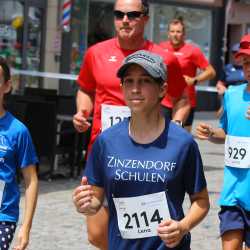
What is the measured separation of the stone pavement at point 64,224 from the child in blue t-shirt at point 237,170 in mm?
2050

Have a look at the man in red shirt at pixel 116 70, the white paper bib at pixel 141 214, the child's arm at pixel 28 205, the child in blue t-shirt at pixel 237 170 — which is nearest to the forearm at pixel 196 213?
the white paper bib at pixel 141 214

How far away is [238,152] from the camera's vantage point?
5.18m

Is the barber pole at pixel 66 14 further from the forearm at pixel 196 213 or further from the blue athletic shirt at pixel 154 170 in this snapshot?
the forearm at pixel 196 213

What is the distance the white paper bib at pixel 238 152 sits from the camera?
5156 millimetres

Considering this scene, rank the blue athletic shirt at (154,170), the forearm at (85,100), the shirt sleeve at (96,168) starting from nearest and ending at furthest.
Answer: the blue athletic shirt at (154,170)
the shirt sleeve at (96,168)
the forearm at (85,100)

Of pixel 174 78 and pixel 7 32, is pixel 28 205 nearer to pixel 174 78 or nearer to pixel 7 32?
pixel 174 78

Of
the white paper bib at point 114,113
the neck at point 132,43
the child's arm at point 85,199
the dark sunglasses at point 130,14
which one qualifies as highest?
the dark sunglasses at point 130,14

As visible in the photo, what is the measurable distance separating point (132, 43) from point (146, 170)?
6.44ft

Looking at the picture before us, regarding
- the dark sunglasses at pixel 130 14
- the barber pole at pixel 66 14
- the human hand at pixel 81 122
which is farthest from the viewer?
the barber pole at pixel 66 14

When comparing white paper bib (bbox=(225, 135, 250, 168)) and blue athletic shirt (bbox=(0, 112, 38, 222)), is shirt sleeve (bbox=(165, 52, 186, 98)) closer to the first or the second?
white paper bib (bbox=(225, 135, 250, 168))

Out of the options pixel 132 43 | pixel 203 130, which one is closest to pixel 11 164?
pixel 203 130

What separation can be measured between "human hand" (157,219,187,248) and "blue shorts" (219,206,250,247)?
165 centimetres

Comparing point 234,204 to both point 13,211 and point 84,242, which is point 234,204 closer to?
point 13,211

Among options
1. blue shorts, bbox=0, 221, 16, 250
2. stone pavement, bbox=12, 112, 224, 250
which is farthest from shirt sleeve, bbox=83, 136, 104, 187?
stone pavement, bbox=12, 112, 224, 250
